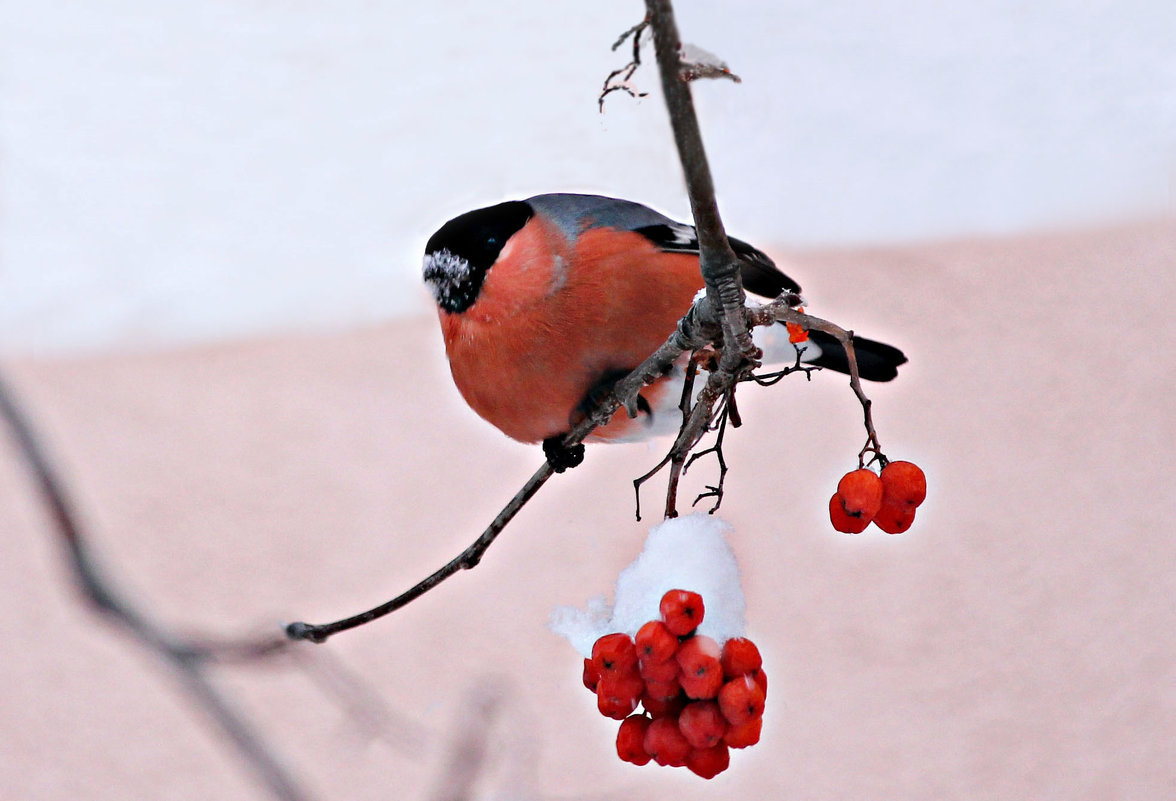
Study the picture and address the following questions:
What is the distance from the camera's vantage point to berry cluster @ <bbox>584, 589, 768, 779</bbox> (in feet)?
1.68

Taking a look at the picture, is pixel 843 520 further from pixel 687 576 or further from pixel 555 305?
pixel 555 305

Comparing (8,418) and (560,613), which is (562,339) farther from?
(8,418)

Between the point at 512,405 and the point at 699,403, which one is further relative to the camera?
the point at 512,405

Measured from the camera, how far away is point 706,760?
0.52m

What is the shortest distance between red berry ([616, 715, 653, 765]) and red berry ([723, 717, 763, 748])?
4cm

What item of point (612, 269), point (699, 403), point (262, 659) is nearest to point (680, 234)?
point (612, 269)

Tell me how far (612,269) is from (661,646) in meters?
0.47

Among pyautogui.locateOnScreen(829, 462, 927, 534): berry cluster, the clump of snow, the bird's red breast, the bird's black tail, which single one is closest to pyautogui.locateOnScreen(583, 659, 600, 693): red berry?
the clump of snow

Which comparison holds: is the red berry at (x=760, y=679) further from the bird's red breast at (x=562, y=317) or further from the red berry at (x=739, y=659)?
the bird's red breast at (x=562, y=317)

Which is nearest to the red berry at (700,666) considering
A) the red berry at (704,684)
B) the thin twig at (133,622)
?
the red berry at (704,684)

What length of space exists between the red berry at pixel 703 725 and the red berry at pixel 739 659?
0.02 m

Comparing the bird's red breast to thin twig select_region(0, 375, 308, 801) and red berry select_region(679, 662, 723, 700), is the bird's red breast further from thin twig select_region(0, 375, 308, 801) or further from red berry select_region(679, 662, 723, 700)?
thin twig select_region(0, 375, 308, 801)

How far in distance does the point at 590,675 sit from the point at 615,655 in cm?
4

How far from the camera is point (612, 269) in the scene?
93cm
